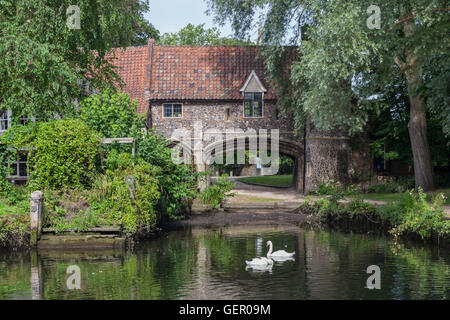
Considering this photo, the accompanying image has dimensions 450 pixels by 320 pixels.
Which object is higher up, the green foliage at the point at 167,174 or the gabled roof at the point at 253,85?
the gabled roof at the point at 253,85

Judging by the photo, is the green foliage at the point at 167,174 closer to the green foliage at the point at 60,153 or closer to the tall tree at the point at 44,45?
the green foliage at the point at 60,153

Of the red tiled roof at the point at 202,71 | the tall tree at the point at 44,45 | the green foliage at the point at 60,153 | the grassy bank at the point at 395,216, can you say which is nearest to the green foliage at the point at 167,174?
the green foliage at the point at 60,153

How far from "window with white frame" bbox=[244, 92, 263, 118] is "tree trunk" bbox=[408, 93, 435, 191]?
9487mm

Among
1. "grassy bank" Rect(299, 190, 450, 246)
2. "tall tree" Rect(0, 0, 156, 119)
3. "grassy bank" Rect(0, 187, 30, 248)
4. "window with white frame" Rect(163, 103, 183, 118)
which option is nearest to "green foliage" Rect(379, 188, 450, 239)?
"grassy bank" Rect(299, 190, 450, 246)

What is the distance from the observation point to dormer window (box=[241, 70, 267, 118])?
34.7 m

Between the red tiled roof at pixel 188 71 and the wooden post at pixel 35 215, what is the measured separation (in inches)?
670

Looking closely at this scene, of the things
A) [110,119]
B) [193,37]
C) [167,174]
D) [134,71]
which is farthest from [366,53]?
[193,37]

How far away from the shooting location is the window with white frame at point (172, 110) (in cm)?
3469

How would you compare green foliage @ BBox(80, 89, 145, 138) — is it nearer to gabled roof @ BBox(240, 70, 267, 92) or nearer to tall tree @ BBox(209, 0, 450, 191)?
tall tree @ BBox(209, 0, 450, 191)

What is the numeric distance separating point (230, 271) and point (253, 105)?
71.4 feet

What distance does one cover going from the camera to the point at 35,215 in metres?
17.5

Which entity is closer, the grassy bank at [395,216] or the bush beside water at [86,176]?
the grassy bank at [395,216]

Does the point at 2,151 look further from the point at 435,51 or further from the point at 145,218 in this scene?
the point at 435,51

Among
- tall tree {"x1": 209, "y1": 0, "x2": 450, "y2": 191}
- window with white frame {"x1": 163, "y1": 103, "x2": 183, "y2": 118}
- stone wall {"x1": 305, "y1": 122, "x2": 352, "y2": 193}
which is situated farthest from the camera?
window with white frame {"x1": 163, "y1": 103, "x2": 183, "y2": 118}
